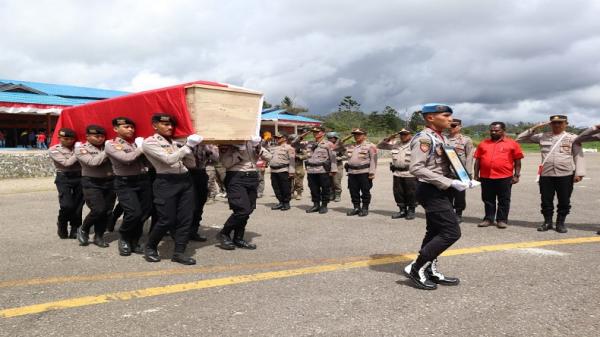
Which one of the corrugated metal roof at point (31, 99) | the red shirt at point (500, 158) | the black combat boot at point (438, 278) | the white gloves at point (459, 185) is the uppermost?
the corrugated metal roof at point (31, 99)

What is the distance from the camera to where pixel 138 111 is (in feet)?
16.9

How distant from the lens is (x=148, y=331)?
2939mm

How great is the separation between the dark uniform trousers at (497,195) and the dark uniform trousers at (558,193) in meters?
0.49

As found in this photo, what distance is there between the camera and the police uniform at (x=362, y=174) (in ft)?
26.5

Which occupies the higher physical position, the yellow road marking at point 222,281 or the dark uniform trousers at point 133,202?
the dark uniform trousers at point 133,202

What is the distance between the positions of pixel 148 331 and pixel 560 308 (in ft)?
9.95

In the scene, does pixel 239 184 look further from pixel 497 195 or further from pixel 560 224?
pixel 560 224

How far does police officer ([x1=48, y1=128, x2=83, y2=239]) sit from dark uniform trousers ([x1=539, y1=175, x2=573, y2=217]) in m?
6.70

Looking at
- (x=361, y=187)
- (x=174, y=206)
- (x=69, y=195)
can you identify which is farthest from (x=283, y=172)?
(x=174, y=206)

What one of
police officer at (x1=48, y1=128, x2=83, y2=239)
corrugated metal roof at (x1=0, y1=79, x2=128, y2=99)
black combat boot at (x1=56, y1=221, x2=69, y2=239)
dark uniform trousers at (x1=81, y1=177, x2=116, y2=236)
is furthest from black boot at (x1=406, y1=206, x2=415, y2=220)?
corrugated metal roof at (x1=0, y1=79, x2=128, y2=99)

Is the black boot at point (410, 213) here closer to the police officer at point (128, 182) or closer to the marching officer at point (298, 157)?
the marching officer at point (298, 157)

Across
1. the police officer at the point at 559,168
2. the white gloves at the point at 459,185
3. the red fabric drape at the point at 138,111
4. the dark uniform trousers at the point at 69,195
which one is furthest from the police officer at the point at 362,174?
the dark uniform trousers at the point at 69,195

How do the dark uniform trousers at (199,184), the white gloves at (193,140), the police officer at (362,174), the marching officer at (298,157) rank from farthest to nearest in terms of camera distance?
the marching officer at (298,157), the police officer at (362,174), the dark uniform trousers at (199,184), the white gloves at (193,140)

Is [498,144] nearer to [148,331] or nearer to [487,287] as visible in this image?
[487,287]
